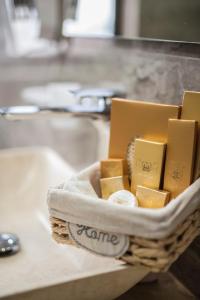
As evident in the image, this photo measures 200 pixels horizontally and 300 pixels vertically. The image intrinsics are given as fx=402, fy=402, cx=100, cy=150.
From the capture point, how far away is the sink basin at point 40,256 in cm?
58

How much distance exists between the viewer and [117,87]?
0.96 metres

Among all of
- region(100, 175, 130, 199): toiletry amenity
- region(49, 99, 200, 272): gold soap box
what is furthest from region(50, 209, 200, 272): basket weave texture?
region(100, 175, 130, 199): toiletry amenity

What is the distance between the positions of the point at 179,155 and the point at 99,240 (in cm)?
17

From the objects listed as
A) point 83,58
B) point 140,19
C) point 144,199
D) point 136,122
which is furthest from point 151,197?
point 83,58

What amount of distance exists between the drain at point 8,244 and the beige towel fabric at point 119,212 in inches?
10.0

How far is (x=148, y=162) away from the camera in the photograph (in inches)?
24.5

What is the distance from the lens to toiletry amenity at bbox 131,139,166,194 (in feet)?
2.00

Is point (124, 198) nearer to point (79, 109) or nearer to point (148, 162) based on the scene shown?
point (148, 162)

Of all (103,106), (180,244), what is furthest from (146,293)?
(103,106)

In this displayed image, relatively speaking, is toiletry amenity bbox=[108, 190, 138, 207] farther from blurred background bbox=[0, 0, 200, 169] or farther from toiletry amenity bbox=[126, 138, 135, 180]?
blurred background bbox=[0, 0, 200, 169]

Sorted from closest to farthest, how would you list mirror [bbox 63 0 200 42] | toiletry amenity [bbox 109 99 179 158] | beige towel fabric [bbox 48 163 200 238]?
beige towel fabric [bbox 48 163 200 238]
toiletry amenity [bbox 109 99 179 158]
mirror [bbox 63 0 200 42]

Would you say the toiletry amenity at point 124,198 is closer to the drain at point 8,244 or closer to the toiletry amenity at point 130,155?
the toiletry amenity at point 130,155

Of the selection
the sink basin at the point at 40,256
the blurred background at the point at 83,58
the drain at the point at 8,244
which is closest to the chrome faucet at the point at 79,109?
the blurred background at the point at 83,58

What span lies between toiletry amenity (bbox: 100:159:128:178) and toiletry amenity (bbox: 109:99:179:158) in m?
0.02
